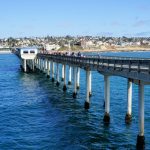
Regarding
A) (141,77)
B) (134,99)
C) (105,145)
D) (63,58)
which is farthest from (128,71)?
(63,58)

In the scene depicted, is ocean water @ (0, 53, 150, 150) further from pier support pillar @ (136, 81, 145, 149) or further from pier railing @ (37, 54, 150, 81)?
pier railing @ (37, 54, 150, 81)

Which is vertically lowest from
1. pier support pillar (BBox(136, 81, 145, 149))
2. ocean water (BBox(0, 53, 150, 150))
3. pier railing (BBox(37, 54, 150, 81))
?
ocean water (BBox(0, 53, 150, 150))

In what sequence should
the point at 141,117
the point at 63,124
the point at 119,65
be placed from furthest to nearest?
the point at 63,124 → the point at 119,65 → the point at 141,117

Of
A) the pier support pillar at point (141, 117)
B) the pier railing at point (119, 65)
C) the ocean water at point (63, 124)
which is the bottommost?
the ocean water at point (63, 124)

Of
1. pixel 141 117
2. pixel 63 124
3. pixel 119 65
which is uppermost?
pixel 119 65

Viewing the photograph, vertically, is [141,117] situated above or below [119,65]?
below

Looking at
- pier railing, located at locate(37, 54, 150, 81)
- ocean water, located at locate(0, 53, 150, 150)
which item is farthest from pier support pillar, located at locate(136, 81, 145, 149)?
pier railing, located at locate(37, 54, 150, 81)

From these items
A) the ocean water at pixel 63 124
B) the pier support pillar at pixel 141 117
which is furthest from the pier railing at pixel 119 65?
the ocean water at pixel 63 124

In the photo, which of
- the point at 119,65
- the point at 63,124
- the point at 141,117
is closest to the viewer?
the point at 141,117

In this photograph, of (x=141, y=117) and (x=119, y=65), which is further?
(x=119, y=65)

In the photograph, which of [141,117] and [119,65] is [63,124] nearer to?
[119,65]

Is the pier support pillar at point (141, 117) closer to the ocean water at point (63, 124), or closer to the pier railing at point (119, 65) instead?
the ocean water at point (63, 124)

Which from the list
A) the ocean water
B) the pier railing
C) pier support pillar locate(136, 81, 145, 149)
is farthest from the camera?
the ocean water

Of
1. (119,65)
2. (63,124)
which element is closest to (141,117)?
(119,65)
